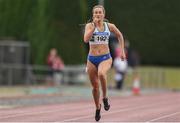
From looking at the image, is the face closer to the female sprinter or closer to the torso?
the female sprinter

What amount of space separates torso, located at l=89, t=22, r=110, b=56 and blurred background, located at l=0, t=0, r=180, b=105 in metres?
15.0

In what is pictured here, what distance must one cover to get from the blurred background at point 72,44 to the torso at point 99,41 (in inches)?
589

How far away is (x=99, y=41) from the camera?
13969 millimetres

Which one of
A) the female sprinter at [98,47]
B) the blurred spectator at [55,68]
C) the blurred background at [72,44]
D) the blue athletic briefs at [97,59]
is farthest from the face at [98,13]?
the blurred spectator at [55,68]

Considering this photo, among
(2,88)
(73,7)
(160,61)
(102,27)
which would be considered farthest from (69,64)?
(102,27)

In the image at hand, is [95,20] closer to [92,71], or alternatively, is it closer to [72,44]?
[92,71]

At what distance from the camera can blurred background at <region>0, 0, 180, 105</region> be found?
111 feet

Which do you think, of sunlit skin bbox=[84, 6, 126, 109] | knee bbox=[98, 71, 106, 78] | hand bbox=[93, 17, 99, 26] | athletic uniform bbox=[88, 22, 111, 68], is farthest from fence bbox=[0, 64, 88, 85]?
hand bbox=[93, 17, 99, 26]

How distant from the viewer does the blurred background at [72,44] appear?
3388 centimetres

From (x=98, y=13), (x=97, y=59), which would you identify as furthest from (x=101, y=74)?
(x=98, y=13)

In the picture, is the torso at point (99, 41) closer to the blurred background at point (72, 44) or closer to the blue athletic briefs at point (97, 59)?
the blue athletic briefs at point (97, 59)

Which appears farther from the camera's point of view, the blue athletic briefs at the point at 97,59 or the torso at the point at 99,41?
the blue athletic briefs at the point at 97,59

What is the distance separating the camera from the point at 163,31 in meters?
43.1

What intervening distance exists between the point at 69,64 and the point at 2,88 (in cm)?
984
